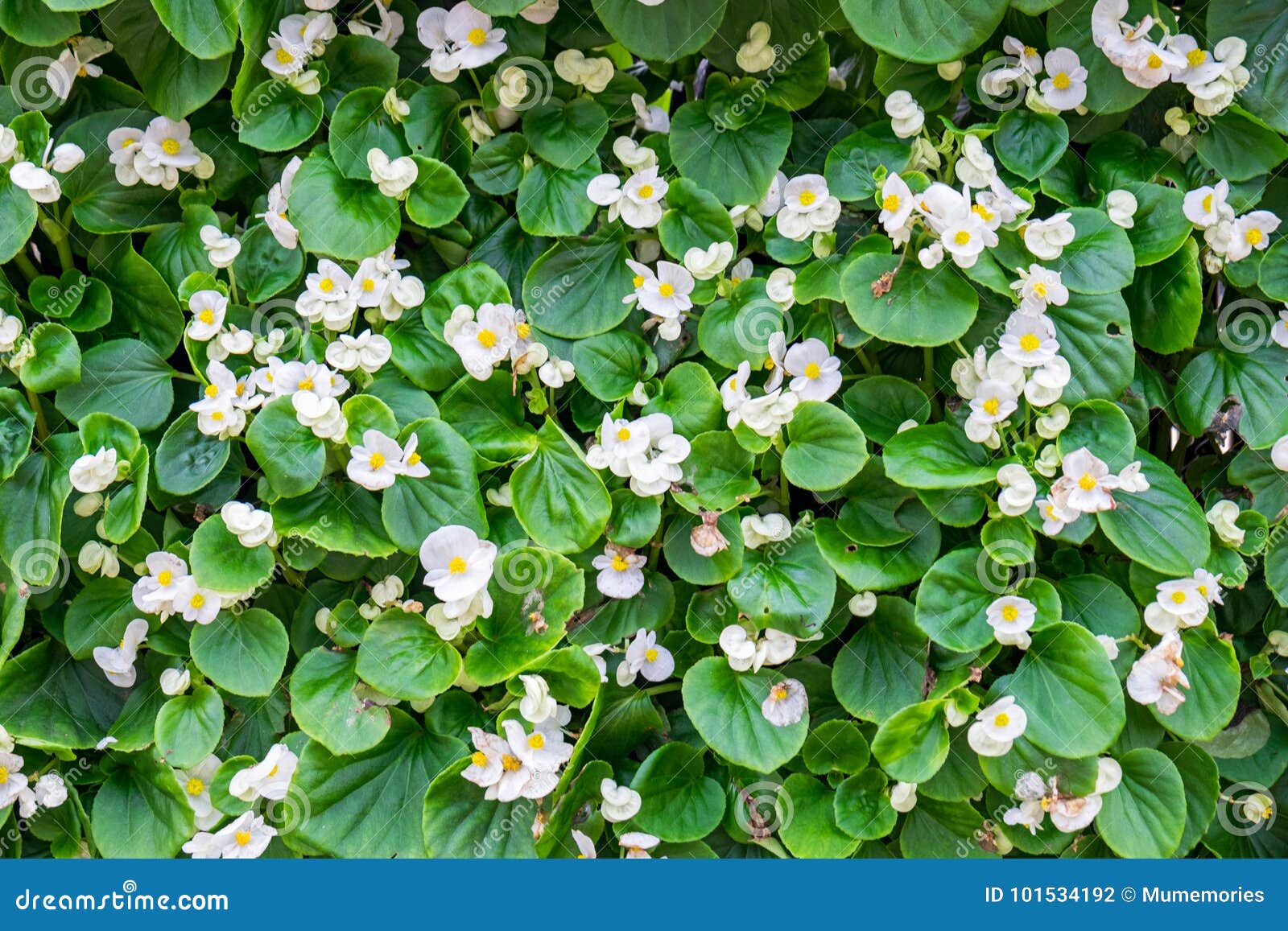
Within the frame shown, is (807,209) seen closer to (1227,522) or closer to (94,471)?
(1227,522)

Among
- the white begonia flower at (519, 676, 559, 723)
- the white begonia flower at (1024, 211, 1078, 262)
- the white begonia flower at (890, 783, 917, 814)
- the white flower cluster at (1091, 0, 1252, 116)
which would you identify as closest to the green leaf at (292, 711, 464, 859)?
the white begonia flower at (519, 676, 559, 723)

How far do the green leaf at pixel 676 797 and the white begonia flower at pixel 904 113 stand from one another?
28.8 inches

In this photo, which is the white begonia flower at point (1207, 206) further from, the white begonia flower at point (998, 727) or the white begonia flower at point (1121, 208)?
the white begonia flower at point (998, 727)

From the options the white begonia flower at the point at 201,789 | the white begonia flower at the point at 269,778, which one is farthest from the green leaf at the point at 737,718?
the white begonia flower at the point at 201,789

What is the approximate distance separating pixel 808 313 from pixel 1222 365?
1.55 ft

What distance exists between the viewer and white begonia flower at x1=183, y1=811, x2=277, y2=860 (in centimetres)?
115

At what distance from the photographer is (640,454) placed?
114 centimetres

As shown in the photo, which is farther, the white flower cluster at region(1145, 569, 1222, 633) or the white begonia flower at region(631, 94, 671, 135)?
the white begonia flower at region(631, 94, 671, 135)

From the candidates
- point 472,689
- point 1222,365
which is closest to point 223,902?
point 472,689

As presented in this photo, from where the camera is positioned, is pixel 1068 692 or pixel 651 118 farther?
pixel 651 118

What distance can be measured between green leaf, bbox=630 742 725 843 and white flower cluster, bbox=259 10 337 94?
2.85 ft

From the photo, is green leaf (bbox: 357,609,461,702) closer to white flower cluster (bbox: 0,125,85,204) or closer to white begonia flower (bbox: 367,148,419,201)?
white begonia flower (bbox: 367,148,419,201)

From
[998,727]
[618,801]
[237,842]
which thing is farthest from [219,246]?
[998,727]

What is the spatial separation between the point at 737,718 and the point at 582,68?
0.75 meters
